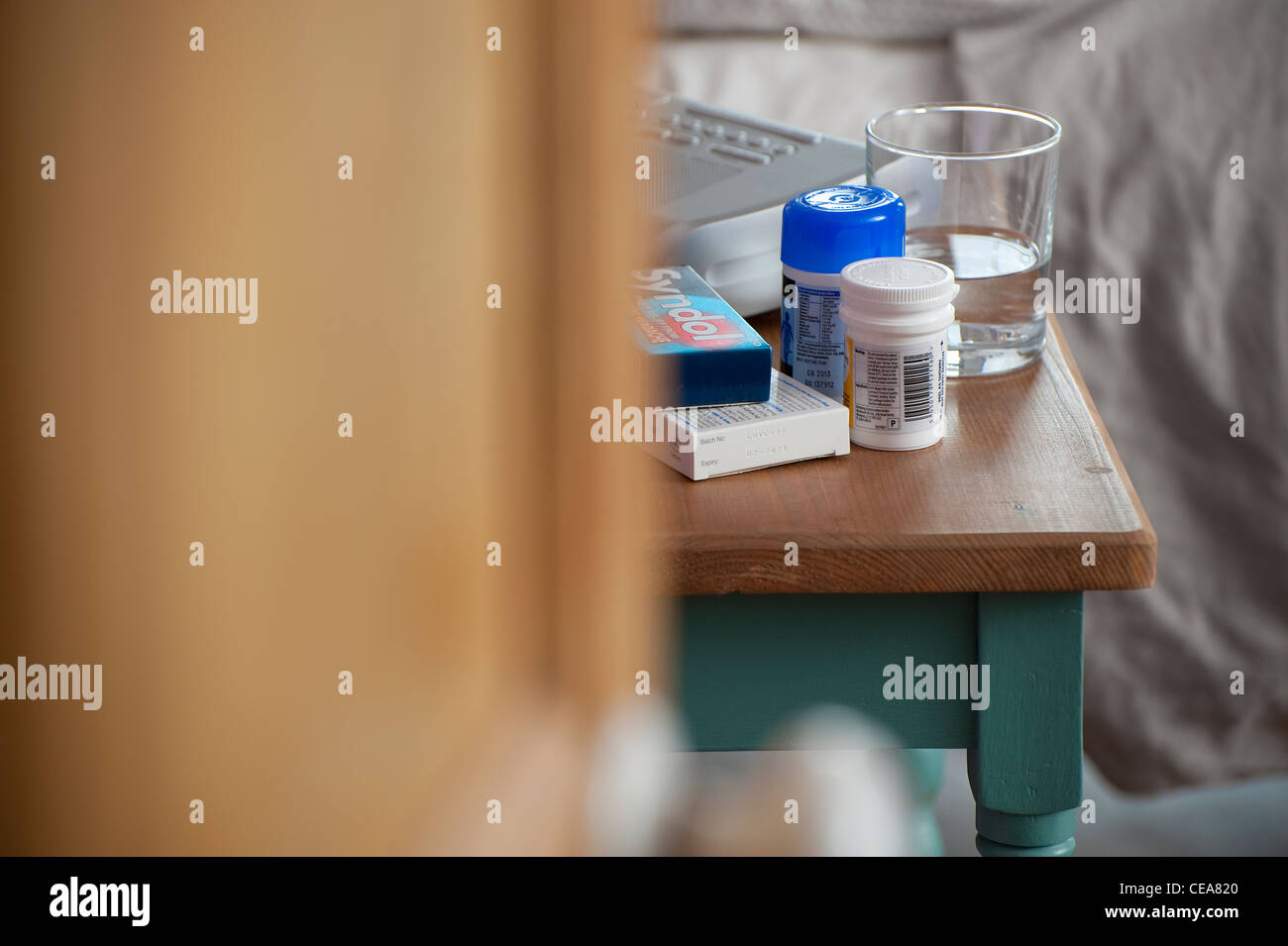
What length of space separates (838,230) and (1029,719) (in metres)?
0.21

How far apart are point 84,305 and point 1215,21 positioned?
1267 millimetres

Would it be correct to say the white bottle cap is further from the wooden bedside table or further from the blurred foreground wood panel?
the blurred foreground wood panel

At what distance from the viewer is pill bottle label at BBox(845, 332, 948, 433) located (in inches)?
20.4

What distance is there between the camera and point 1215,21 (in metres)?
1.20

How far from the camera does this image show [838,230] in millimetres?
548

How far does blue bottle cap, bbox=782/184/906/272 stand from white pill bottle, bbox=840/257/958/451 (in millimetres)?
13

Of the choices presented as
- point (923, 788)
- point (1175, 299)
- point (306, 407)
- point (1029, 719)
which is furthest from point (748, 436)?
point (1175, 299)

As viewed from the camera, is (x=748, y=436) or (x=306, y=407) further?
(x=748, y=436)

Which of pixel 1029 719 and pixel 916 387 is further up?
pixel 916 387

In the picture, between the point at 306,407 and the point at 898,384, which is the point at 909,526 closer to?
the point at 898,384

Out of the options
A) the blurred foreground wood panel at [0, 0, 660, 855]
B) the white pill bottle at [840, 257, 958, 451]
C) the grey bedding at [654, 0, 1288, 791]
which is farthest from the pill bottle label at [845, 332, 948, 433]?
the grey bedding at [654, 0, 1288, 791]

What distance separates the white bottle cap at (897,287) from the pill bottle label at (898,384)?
0.02 m

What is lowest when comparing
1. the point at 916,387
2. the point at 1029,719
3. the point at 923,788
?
the point at 923,788
